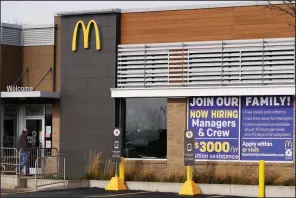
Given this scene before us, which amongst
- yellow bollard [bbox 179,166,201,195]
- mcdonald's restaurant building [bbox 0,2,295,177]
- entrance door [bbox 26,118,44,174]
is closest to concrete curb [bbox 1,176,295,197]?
yellow bollard [bbox 179,166,201,195]

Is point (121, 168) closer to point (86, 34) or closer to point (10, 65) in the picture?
point (86, 34)

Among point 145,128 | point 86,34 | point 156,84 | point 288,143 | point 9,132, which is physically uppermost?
point 86,34

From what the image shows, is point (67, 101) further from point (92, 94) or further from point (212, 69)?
point (212, 69)

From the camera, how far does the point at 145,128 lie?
21.5 m

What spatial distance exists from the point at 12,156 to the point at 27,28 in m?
4.89

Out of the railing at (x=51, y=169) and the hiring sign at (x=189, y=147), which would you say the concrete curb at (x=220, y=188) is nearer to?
the hiring sign at (x=189, y=147)

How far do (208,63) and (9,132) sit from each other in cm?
833

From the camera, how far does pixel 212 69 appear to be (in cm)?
2027

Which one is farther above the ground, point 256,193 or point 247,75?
point 247,75

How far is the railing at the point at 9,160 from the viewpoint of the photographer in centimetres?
2191

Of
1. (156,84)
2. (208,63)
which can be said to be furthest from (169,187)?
(208,63)

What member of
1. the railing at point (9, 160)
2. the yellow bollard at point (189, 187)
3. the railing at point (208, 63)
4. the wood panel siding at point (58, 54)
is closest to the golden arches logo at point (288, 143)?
the railing at point (208, 63)

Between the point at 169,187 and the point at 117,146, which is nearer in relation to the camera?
the point at 169,187

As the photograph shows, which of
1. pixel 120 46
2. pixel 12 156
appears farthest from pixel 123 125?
pixel 12 156
